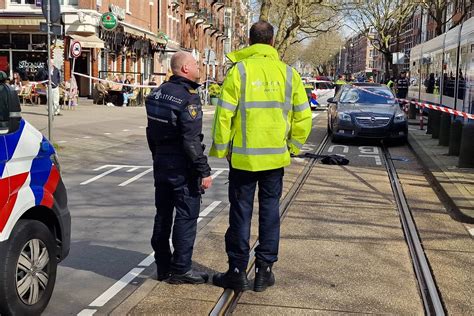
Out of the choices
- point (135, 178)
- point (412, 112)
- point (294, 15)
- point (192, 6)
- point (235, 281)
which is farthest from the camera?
point (192, 6)

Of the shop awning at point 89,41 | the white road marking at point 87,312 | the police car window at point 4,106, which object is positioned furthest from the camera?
the shop awning at point 89,41

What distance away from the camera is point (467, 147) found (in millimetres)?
10102

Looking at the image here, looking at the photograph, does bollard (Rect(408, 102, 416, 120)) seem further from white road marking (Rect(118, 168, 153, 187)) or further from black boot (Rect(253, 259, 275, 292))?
black boot (Rect(253, 259, 275, 292))

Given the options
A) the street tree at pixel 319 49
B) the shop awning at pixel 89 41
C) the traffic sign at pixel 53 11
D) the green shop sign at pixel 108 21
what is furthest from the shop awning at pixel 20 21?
the street tree at pixel 319 49

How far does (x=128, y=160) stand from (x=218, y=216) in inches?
207

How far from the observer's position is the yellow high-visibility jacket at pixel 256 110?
437 cm

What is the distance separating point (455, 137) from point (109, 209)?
7277mm

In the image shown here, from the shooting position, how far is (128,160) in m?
12.0

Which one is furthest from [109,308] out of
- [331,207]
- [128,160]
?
[128,160]

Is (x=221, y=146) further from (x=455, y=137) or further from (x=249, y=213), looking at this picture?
(x=455, y=137)

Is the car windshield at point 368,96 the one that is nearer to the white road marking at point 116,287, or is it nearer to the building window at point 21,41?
the white road marking at point 116,287

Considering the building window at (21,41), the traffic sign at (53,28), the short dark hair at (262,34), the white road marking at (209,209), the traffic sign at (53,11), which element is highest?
the building window at (21,41)

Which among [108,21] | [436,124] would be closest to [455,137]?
[436,124]

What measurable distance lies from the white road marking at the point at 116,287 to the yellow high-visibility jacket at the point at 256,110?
136 centimetres
